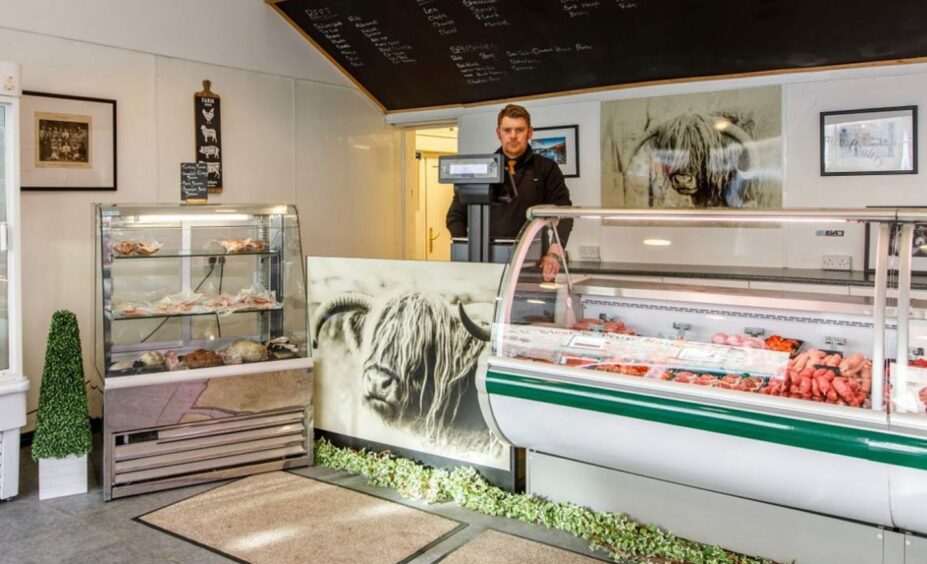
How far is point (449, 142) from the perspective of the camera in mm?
7941

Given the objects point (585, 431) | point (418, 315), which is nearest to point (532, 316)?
point (585, 431)

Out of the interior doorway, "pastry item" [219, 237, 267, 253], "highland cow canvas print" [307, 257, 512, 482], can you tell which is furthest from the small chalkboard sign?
the interior doorway

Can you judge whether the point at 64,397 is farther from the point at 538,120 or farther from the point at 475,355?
the point at 538,120

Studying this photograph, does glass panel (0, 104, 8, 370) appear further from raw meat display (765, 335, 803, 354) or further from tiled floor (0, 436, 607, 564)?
raw meat display (765, 335, 803, 354)

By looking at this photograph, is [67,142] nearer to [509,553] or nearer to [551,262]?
[551,262]

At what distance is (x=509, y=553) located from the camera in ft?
9.38

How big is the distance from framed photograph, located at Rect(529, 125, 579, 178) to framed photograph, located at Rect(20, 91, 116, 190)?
299 cm

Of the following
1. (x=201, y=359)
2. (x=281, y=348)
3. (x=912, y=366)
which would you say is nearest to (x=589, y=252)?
(x=281, y=348)

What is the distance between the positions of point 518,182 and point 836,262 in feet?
7.43

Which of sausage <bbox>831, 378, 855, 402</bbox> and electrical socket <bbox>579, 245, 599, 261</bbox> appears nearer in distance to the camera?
sausage <bbox>831, 378, 855, 402</bbox>

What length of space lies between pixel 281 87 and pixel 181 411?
305 centimetres

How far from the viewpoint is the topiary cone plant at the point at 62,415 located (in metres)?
3.38

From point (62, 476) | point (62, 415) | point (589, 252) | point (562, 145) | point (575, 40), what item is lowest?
point (62, 476)

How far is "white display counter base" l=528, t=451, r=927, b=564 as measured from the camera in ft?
8.13
